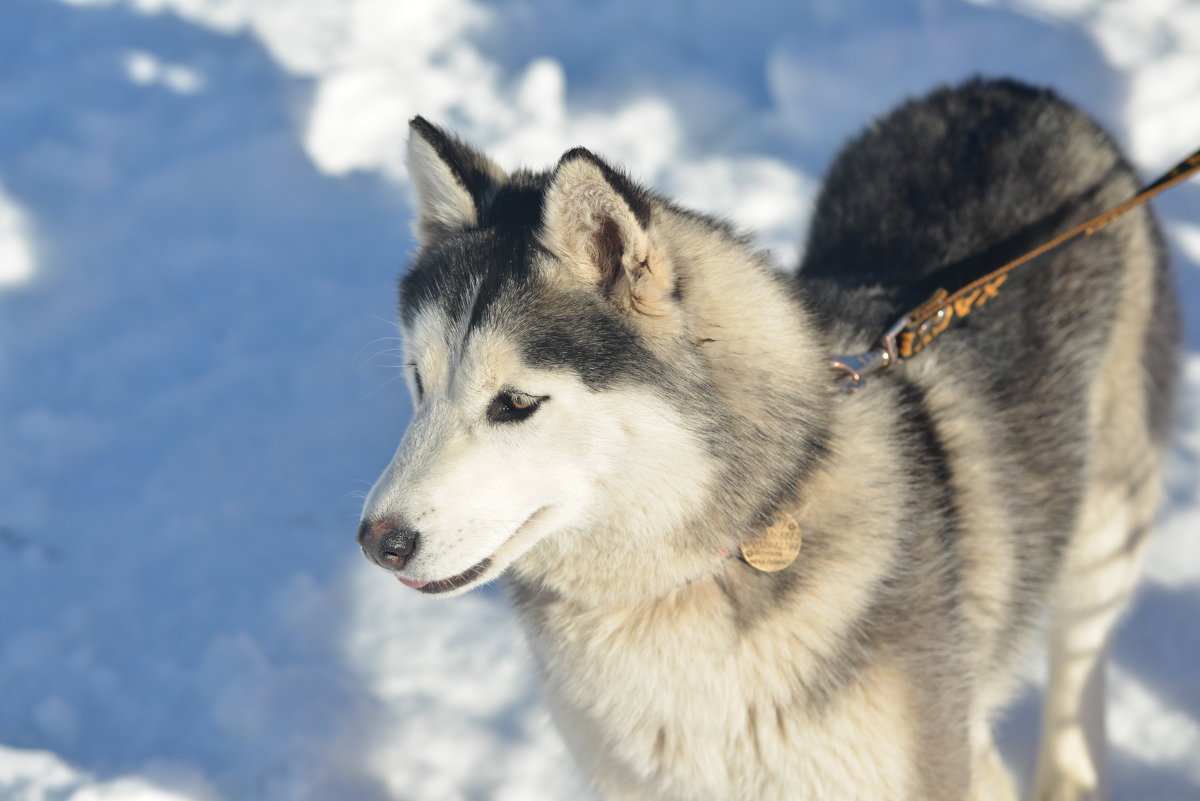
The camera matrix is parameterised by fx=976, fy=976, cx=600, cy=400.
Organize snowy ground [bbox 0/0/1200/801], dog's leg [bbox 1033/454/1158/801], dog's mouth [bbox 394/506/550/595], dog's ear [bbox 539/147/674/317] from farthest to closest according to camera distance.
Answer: snowy ground [bbox 0/0/1200/801], dog's leg [bbox 1033/454/1158/801], dog's mouth [bbox 394/506/550/595], dog's ear [bbox 539/147/674/317]

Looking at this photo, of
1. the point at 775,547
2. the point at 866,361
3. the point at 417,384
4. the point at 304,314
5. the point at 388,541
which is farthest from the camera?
the point at 304,314

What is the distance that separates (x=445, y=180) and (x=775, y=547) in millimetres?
991

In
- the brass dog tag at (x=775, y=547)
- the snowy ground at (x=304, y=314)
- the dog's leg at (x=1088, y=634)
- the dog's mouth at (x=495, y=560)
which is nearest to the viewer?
the dog's mouth at (x=495, y=560)

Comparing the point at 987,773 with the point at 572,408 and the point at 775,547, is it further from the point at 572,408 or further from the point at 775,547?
the point at 572,408

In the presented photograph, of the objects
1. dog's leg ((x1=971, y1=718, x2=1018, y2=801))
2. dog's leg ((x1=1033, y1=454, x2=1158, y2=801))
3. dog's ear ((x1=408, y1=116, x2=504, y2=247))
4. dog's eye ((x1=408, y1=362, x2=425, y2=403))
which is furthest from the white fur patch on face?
dog's leg ((x1=1033, y1=454, x2=1158, y2=801))

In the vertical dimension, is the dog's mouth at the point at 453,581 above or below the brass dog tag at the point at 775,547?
below

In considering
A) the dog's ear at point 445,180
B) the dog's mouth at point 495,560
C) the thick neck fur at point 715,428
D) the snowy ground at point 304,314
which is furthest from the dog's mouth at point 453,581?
the snowy ground at point 304,314

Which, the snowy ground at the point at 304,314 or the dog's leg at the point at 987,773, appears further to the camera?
the snowy ground at the point at 304,314

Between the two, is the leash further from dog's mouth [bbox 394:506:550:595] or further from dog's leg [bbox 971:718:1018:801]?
dog's leg [bbox 971:718:1018:801]

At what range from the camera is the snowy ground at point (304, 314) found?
287 centimetres

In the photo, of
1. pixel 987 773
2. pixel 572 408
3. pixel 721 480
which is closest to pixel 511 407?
pixel 572 408

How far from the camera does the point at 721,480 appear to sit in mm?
1788

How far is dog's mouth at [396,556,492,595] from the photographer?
1.76 m

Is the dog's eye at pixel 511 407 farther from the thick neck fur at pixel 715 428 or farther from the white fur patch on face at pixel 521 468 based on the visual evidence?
the thick neck fur at pixel 715 428
